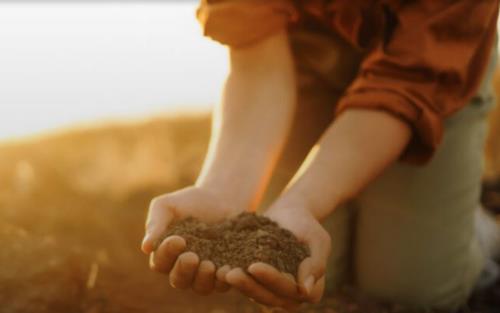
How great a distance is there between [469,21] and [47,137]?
2.07 m

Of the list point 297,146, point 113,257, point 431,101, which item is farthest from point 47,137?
point 431,101

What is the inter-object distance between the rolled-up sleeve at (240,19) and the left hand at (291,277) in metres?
0.39

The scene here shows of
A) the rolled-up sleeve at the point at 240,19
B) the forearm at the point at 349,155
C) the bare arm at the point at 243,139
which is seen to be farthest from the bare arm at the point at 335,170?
the rolled-up sleeve at the point at 240,19

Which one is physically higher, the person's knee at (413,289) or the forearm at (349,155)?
the forearm at (349,155)

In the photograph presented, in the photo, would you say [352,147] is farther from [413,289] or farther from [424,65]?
[413,289]

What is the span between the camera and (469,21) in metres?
1.29

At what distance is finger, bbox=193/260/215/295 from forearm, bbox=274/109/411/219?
26cm

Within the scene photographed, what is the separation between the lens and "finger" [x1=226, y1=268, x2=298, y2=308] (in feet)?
3.13

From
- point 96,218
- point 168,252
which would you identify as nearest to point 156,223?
point 168,252

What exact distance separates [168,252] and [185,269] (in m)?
0.04

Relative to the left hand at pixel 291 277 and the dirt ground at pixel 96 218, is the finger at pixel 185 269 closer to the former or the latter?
the left hand at pixel 291 277

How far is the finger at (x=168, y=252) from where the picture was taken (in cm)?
99

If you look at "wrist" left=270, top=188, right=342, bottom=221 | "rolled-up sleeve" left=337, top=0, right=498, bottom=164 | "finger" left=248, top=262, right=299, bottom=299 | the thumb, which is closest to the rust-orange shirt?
"rolled-up sleeve" left=337, top=0, right=498, bottom=164

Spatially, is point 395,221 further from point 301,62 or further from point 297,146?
point 301,62
